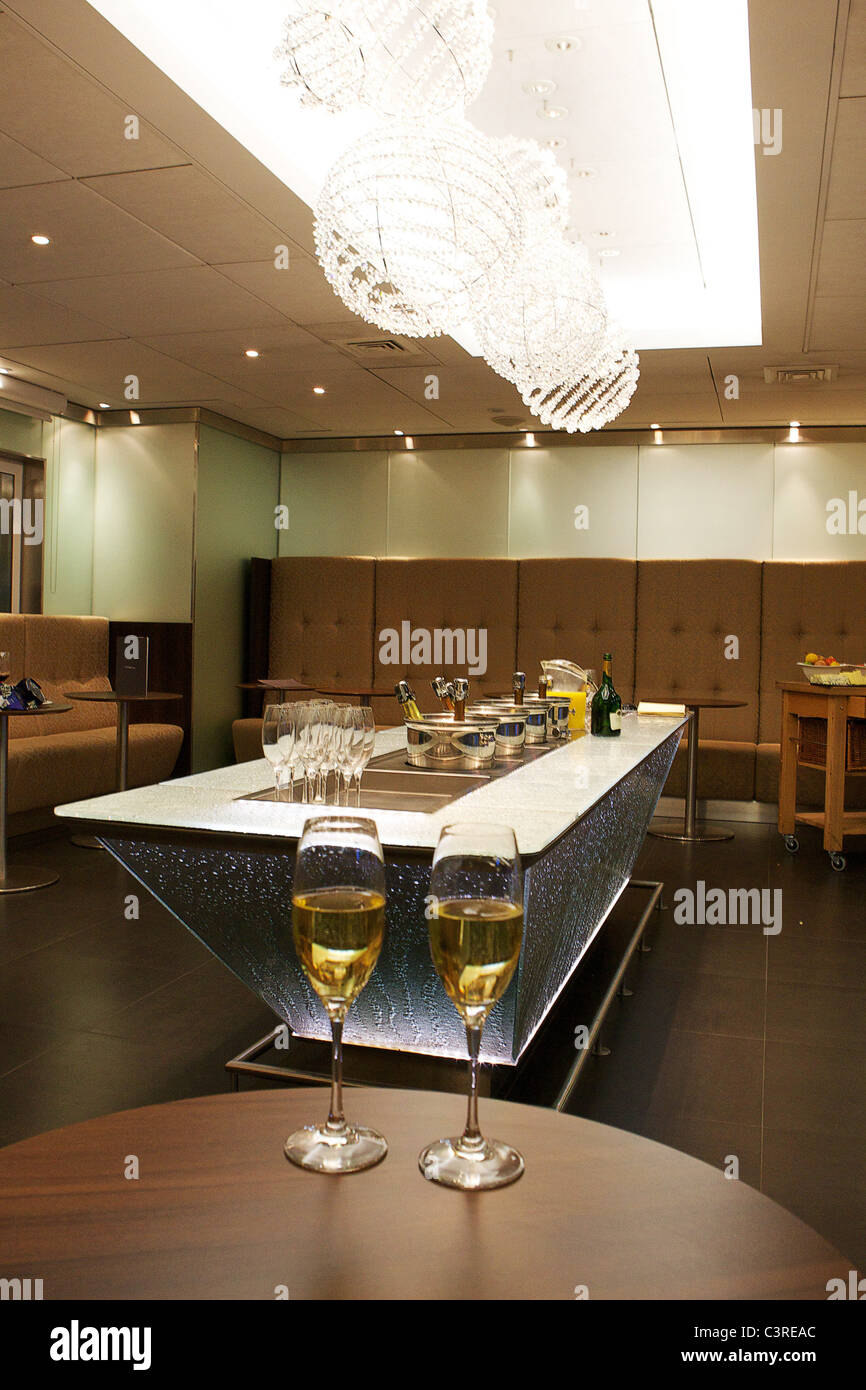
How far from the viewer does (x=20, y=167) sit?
3.35 meters

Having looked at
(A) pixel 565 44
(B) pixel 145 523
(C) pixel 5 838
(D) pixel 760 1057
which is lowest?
(D) pixel 760 1057

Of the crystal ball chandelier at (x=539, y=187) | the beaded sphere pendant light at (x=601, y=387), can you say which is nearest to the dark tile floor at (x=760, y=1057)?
the beaded sphere pendant light at (x=601, y=387)

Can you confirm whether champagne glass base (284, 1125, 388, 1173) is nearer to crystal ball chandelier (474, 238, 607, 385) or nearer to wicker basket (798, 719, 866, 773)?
crystal ball chandelier (474, 238, 607, 385)

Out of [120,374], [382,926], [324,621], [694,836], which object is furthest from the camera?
[324,621]

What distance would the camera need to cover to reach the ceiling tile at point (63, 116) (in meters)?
2.70

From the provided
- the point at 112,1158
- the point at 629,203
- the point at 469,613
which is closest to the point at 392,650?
the point at 469,613

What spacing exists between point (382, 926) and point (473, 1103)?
12 centimetres

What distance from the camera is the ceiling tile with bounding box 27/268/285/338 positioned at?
439cm

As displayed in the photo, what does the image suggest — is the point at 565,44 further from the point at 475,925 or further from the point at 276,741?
the point at 475,925

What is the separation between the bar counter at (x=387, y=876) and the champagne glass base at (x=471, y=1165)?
77 cm

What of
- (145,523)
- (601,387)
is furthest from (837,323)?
(145,523)
